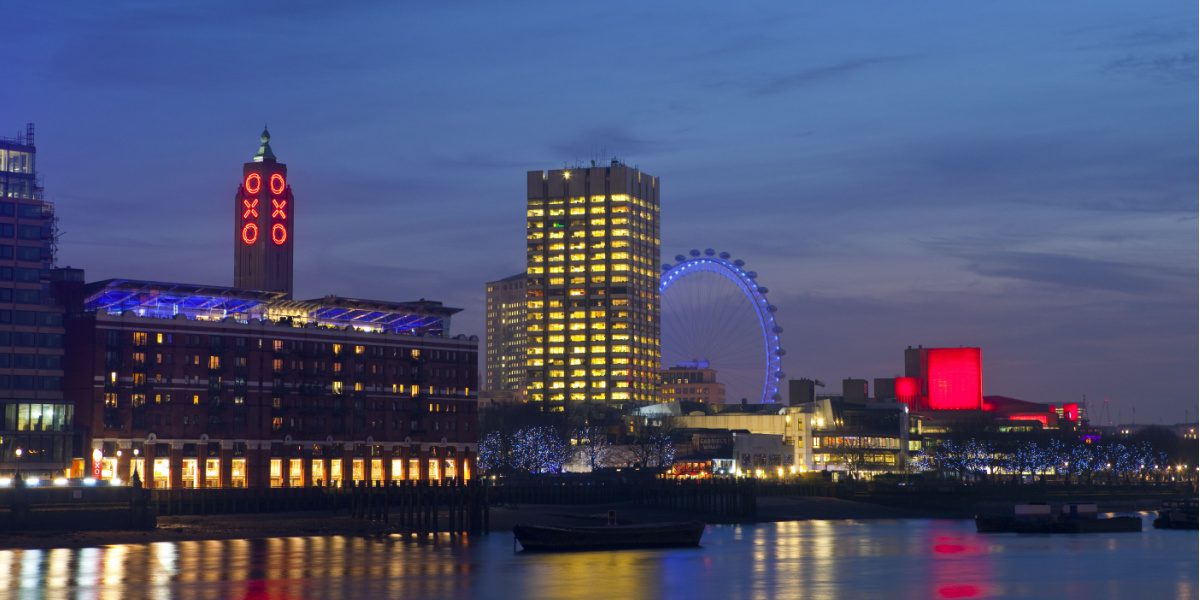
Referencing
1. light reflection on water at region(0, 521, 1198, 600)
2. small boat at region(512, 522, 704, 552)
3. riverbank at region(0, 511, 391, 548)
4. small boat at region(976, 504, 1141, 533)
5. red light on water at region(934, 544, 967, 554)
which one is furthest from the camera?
small boat at region(976, 504, 1141, 533)

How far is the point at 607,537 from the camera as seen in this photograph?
511 ft

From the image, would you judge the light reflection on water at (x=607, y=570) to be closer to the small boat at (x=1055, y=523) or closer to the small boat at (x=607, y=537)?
the small boat at (x=607, y=537)

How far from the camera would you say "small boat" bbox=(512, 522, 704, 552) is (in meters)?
152

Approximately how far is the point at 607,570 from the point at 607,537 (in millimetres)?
25898

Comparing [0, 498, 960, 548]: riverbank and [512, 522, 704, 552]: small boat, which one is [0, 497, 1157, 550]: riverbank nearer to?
[0, 498, 960, 548]: riverbank

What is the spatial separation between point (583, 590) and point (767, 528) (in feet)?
278

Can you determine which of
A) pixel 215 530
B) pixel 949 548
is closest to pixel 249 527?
pixel 215 530

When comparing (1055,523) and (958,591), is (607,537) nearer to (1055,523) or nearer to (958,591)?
(958,591)

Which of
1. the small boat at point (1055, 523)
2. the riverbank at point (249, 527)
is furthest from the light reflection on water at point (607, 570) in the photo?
the small boat at point (1055, 523)

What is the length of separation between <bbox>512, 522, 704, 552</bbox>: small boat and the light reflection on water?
9.27 feet

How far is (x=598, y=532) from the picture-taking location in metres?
155

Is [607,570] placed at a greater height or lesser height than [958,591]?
greater

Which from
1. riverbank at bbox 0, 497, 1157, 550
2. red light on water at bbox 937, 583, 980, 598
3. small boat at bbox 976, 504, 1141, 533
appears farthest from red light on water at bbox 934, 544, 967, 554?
red light on water at bbox 937, 583, 980, 598

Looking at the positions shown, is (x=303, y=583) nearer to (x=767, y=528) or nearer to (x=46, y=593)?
(x=46, y=593)
